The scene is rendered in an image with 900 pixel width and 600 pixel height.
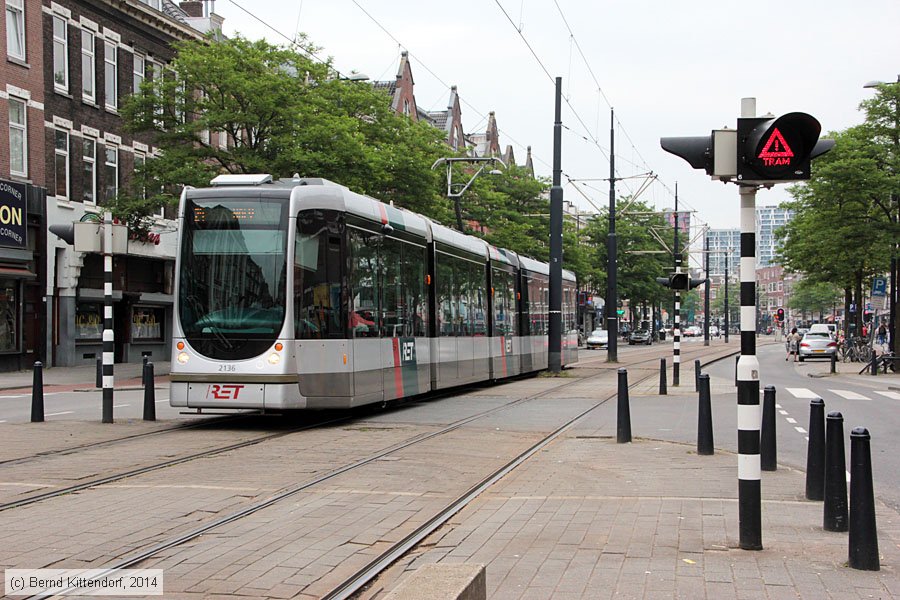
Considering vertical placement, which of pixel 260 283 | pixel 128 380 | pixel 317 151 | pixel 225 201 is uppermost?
pixel 317 151

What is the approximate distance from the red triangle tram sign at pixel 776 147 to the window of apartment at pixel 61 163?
30.5 meters

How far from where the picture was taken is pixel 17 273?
3089 centimetres

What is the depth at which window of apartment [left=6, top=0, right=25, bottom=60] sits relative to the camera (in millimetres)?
31156

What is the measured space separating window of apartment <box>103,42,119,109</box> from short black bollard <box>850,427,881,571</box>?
34004mm

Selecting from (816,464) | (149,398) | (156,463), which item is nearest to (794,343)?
(149,398)

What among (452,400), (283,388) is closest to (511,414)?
(452,400)

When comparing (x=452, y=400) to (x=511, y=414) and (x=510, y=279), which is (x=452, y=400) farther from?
(x=510, y=279)

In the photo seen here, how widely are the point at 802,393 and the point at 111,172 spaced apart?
24.5 metres

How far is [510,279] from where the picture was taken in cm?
2608

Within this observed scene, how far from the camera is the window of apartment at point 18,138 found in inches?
1232

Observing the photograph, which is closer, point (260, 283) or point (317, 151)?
point (260, 283)

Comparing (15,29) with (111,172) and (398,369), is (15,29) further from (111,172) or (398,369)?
(398,369)

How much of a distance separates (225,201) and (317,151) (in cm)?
1554

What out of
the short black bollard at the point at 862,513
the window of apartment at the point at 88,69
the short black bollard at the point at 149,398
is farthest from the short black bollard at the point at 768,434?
the window of apartment at the point at 88,69
